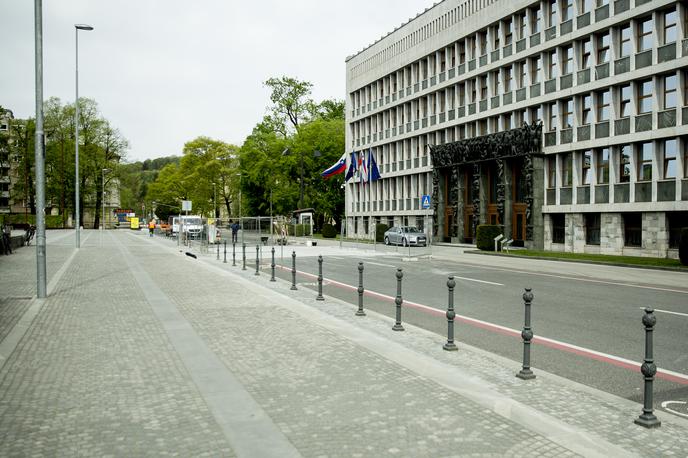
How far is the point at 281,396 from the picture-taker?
561 cm

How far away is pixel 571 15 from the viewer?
1388 inches

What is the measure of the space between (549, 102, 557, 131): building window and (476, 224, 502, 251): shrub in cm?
770

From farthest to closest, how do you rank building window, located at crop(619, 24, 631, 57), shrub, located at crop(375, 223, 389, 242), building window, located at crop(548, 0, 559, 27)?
shrub, located at crop(375, 223, 389, 242) < building window, located at crop(548, 0, 559, 27) < building window, located at crop(619, 24, 631, 57)

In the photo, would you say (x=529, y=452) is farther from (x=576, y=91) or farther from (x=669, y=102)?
(x=576, y=91)

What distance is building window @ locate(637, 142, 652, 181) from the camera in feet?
101

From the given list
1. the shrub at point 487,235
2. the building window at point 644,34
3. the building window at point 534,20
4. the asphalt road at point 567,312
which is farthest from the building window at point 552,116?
the asphalt road at point 567,312

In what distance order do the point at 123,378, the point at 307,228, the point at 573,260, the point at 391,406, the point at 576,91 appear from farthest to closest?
1. the point at 307,228
2. the point at 576,91
3. the point at 573,260
4. the point at 123,378
5. the point at 391,406

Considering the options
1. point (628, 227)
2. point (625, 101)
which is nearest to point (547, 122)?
point (625, 101)

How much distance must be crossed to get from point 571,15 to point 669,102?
895 cm

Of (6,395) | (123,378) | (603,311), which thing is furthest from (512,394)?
(603,311)

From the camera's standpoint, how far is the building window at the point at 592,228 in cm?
3406

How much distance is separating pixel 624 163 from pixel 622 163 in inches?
5.3

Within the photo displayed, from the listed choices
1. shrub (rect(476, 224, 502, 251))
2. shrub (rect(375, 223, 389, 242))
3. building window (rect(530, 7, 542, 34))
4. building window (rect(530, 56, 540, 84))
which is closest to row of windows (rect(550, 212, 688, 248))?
shrub (rect(476, 224, 502, 251))

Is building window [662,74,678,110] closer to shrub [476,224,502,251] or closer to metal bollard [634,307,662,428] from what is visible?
shrub [476,224,502,251]
